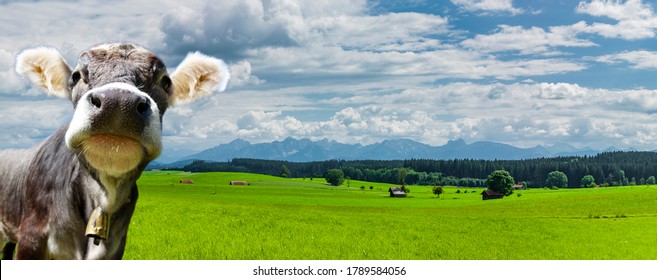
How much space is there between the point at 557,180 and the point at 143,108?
515 ft

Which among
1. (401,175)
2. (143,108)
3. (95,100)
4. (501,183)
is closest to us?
(95,100)

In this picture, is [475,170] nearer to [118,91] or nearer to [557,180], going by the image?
[557,180]

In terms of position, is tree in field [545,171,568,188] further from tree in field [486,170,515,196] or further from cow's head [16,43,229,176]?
cow's head [16,43,229,176]

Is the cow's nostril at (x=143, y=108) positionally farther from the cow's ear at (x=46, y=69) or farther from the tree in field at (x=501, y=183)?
the tree in field at (x=501, y=183)

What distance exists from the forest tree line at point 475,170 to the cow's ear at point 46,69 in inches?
5195

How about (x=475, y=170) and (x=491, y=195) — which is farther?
(x=475, y=170)

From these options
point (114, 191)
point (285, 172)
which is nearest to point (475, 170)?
point (285, 172)

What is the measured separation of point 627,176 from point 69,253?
170 m

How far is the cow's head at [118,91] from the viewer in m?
5.34

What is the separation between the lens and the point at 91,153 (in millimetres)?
5543

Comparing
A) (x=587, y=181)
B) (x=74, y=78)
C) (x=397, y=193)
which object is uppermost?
(x=74, y=78)

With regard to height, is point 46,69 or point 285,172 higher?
point 46,69

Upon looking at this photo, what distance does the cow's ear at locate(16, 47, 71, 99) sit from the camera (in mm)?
6848

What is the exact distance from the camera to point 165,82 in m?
6.67
